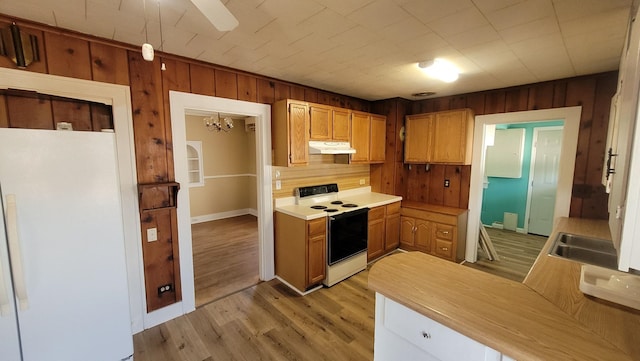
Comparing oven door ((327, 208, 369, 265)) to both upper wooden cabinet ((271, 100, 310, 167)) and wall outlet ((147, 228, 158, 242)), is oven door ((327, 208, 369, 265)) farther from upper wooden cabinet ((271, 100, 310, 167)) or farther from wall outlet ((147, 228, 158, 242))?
wall outlet ((147, 228, 158, 242))

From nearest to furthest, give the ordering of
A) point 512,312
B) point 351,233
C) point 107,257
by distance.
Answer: point 512,312 → point 107,257 → point 351,233

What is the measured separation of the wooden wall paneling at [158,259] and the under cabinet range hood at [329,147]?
1.69m

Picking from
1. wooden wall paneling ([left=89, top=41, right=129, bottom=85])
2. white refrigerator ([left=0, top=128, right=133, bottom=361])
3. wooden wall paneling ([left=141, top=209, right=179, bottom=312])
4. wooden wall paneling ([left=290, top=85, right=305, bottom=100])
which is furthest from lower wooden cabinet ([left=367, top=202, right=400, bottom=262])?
wooden wall paneling ([left=89, top=41, right=129, bottom=85])

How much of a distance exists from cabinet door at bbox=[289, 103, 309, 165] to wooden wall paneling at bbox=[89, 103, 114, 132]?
1640mm

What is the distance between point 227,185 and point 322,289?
417 centimetres

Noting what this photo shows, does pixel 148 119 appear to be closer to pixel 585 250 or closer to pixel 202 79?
pixel 202 79

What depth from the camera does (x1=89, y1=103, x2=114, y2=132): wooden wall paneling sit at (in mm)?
2133

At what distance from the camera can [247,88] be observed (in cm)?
288

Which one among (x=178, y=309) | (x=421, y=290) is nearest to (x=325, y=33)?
(x=421, y=290)

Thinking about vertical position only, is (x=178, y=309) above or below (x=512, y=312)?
below

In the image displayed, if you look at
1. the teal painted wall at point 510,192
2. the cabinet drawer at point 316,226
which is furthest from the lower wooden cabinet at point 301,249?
the teal painted wall at point 510,192

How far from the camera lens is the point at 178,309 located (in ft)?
8.48

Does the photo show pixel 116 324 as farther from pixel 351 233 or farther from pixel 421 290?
pixel 351 233

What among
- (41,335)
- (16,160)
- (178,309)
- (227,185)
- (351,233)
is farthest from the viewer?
(227,185)
